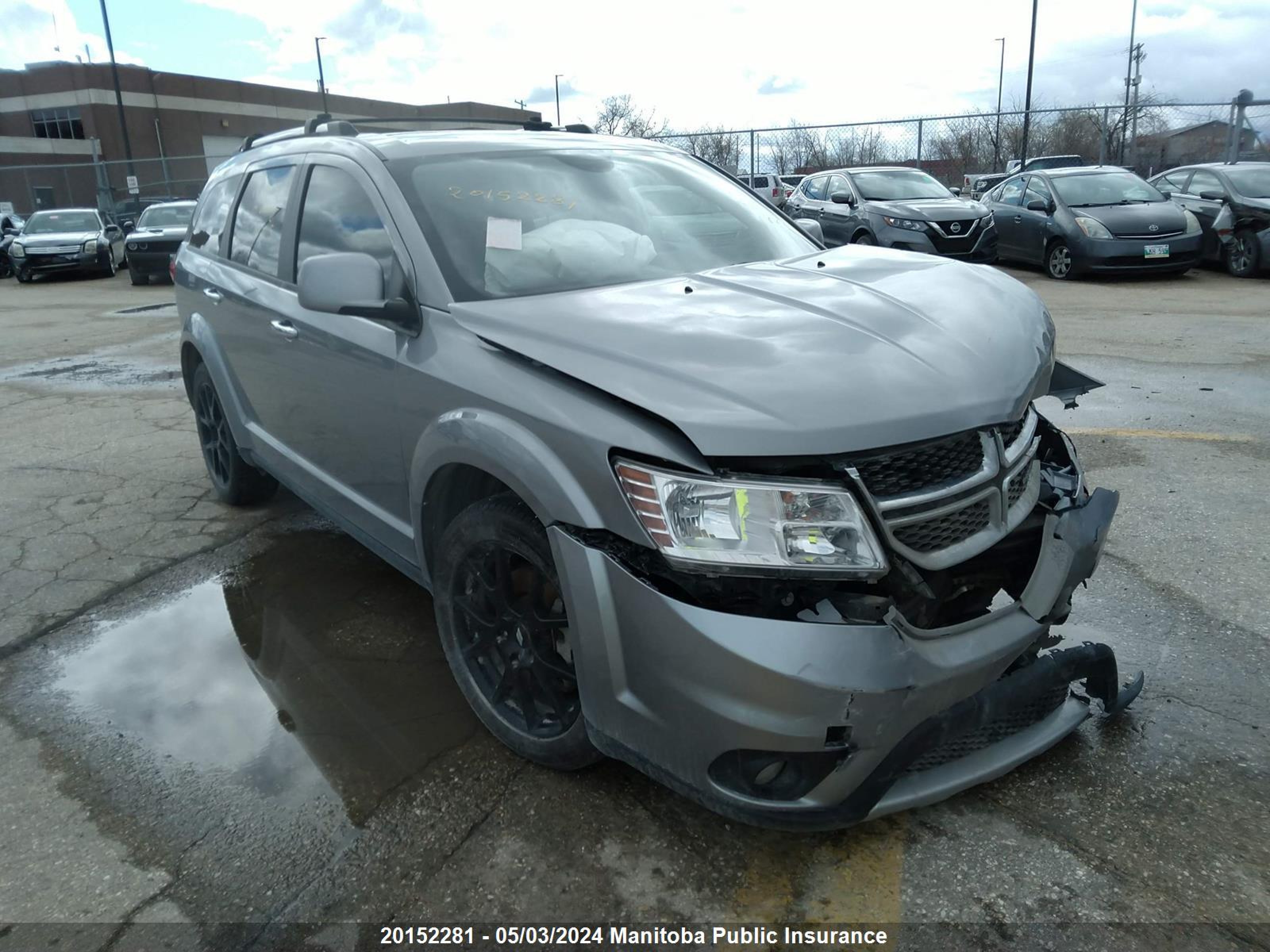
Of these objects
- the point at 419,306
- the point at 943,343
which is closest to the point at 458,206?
the point at 419,306

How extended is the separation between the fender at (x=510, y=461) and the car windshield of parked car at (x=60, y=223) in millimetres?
21248

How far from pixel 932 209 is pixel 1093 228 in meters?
2.07

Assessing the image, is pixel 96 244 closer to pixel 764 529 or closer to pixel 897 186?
pixel 897 186

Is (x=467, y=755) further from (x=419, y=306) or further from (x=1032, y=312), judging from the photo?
(x=1032, y=312)

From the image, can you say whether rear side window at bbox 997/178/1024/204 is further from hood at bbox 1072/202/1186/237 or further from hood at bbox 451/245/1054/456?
hood at bbox 451/245/1054/456

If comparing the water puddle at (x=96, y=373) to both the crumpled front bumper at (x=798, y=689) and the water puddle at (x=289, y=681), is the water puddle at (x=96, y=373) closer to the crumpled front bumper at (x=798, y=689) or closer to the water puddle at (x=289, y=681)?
the water puddle at (x=289, y=681)

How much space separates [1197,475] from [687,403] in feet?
13.0

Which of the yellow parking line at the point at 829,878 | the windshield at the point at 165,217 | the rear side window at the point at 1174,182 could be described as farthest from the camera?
the windshield at the point at 165,217

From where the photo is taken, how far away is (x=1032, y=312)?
2.86 metres

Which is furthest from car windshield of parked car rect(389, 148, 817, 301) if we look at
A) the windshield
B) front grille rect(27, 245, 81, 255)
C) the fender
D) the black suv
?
front grille rect(27, 245, 81, 255)

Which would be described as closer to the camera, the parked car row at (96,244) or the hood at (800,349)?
the hood at (800,349)

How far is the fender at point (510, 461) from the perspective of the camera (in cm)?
221

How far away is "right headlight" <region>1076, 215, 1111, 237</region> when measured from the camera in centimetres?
1241

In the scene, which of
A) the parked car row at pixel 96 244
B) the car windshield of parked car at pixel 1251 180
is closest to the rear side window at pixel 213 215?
the car windshield of parked car at pixel 1251 180
